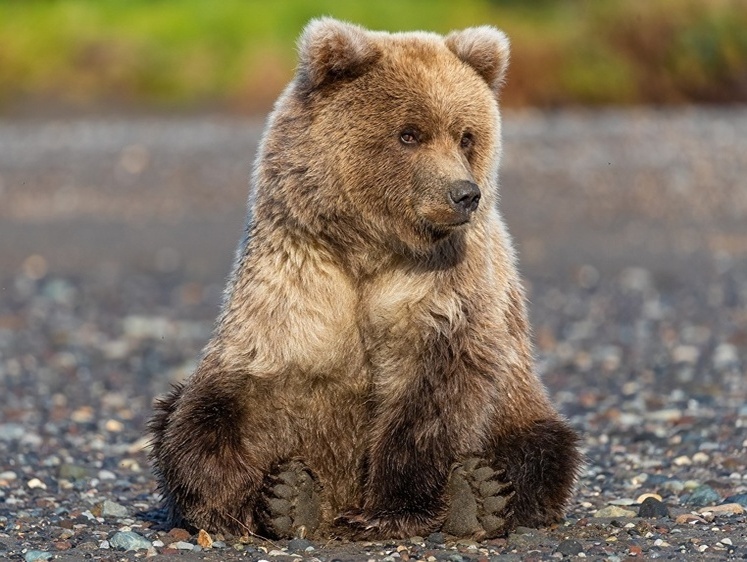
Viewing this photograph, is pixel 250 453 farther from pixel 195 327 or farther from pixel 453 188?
pixel 195 327

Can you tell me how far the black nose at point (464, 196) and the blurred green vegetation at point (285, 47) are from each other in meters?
18.3

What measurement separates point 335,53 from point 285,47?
70.5ft

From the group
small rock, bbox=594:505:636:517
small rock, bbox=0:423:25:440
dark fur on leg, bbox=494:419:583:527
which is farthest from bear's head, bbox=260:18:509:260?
small rock, bbox=0:423:25:440

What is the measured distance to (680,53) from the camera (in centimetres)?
2283

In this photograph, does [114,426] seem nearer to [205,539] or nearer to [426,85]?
[205,539]

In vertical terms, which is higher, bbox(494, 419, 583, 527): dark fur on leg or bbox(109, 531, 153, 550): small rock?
bbox(494, 419, 583, 527): dark fur on leg

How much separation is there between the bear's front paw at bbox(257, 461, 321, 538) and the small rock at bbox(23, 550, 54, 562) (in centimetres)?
→ 71

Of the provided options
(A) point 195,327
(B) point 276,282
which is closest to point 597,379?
(A) point 195,327

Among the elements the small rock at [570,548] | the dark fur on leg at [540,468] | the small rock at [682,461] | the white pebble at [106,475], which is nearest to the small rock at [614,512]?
the dark fur on leg at [540,468]

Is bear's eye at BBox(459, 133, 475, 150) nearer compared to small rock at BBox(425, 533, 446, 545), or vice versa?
small rock at BBox(425, 533, 446, 545)

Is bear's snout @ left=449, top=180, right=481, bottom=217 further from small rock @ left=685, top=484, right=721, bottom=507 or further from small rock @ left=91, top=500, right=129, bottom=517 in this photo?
small rock @ left=91, top=500, right=129, bottom=517

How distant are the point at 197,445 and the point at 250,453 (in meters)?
0.18

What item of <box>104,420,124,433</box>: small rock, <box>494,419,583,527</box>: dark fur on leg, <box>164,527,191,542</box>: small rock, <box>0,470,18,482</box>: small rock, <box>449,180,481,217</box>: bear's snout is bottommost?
<box>104,420,124,433</box>: small rock

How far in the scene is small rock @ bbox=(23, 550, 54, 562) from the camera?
4.74 metres
